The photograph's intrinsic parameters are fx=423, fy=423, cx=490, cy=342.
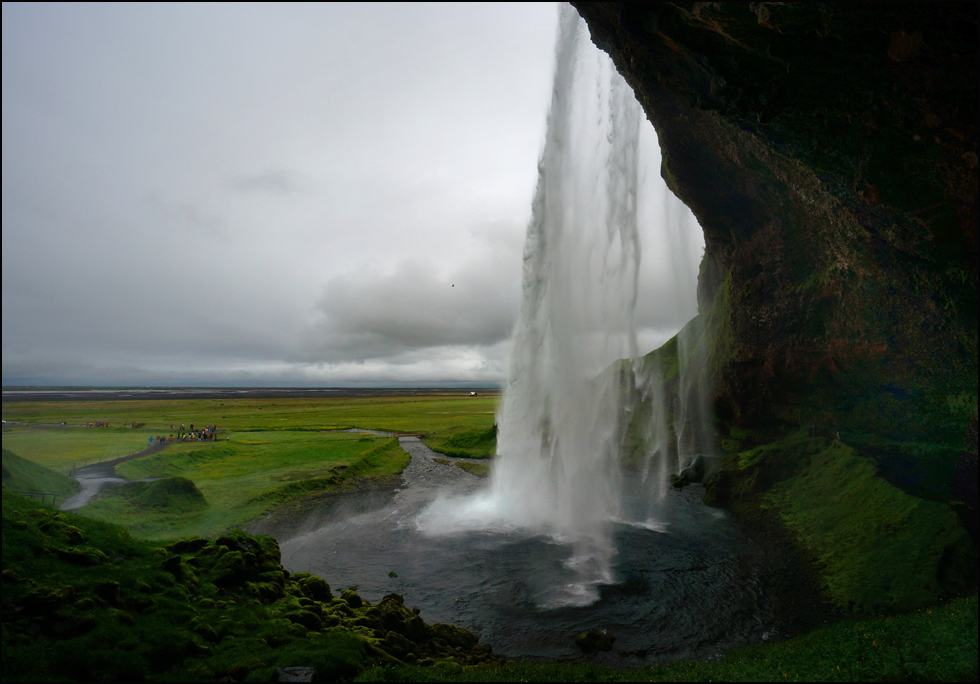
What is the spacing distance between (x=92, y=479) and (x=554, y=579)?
3319 cm

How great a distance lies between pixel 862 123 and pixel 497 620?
909 inches

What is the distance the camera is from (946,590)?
50.8 ft

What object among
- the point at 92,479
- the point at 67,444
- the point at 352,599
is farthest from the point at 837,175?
the point at 67,444

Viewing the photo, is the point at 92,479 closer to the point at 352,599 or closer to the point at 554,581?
the point at 352,599

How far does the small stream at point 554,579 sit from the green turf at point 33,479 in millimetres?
12871

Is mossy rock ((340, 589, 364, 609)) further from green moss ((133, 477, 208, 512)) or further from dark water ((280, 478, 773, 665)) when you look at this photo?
green moss ((133, 477, 208, 512))

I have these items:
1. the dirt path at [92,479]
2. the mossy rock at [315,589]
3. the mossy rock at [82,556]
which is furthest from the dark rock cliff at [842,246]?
the dirt path at [92,479]

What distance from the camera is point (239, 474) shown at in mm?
39438

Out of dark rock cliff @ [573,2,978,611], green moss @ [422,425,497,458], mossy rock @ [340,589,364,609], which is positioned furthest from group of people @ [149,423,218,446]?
dark rock cliff @ [573,2,978,611]

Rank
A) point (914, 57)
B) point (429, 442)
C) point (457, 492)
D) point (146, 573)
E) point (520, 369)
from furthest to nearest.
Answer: point (429, 442) < point (457, 492) < point (520, 369) < point (146, 573) < point (914, 57)

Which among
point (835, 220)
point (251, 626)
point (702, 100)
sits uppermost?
point (702, 100)

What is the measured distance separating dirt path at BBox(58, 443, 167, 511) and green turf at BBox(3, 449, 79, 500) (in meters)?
0.62

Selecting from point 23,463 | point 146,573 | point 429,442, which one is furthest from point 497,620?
point 429,442

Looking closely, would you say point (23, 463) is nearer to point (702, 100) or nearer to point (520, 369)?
point (520, 369)
